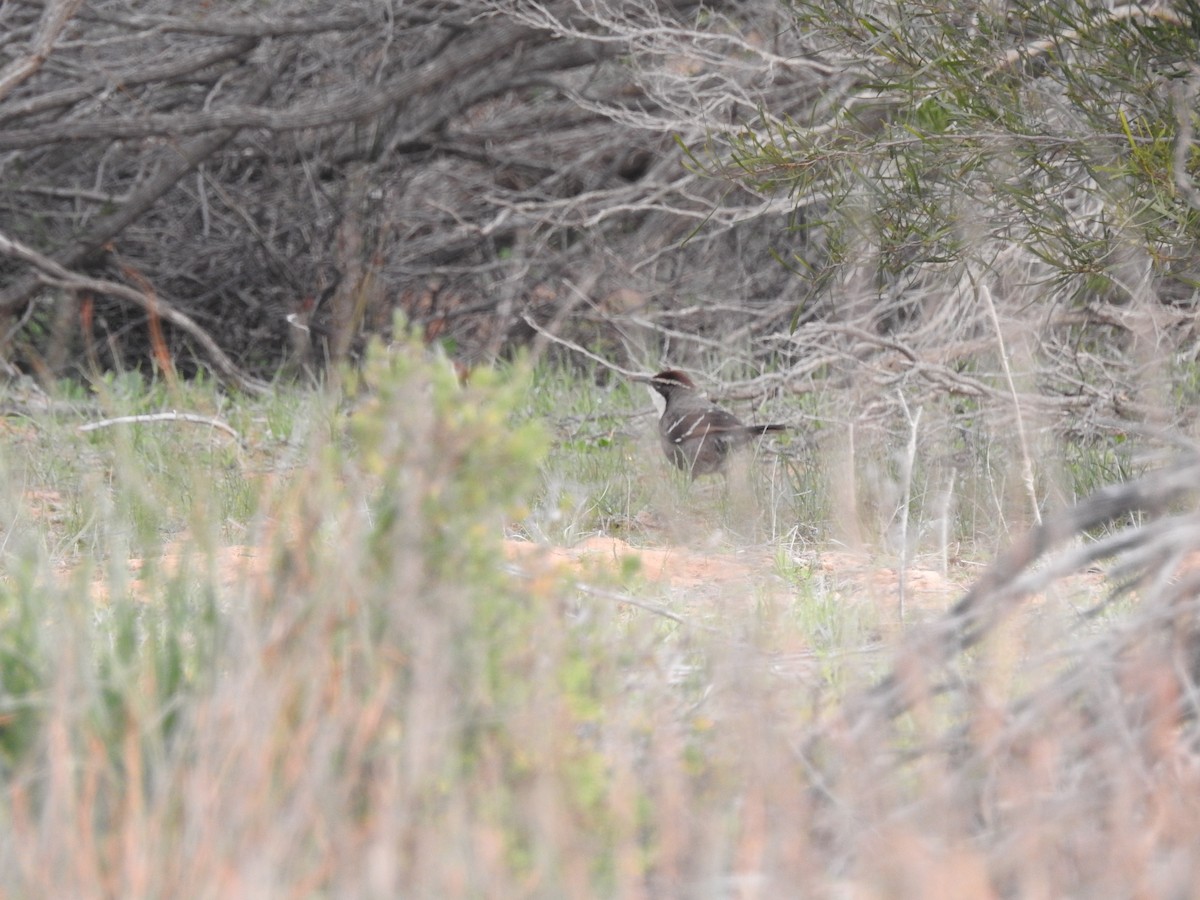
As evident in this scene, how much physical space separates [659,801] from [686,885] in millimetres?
204

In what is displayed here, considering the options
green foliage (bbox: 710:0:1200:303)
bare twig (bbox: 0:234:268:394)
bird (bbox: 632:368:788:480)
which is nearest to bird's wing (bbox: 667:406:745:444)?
bird (bbox: 632:368:788:480)

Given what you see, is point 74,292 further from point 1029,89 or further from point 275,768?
point 275,768

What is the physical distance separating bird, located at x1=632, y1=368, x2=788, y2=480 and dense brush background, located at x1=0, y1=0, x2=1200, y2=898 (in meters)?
0.11

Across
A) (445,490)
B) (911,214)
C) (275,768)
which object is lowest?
(275,768)

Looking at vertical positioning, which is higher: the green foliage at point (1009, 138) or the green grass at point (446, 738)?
the green foliage at point (1009, 138)

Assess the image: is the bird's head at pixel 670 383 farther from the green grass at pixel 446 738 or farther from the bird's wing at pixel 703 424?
the green grass at pixel 446 738

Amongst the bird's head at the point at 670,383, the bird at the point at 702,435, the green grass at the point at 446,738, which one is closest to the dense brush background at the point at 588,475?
the green grass at the point at 446,738

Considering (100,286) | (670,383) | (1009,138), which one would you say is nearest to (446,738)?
(1009,138)

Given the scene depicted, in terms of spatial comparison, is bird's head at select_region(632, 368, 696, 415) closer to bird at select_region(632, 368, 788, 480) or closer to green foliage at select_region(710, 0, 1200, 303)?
bird at select_region(632, 368, 788, 480)

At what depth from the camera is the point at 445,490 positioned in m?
A: 2.32

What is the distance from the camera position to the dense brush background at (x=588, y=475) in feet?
6.80

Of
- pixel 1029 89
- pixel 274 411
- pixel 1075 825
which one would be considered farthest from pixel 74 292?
pixel 1075 825

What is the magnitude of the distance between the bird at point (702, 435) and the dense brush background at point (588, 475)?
113 mm

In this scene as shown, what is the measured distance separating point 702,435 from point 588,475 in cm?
51
